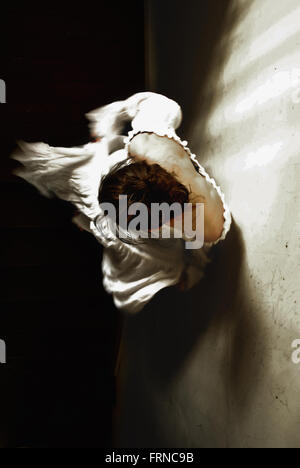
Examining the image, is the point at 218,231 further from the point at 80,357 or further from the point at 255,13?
the point at 80,357

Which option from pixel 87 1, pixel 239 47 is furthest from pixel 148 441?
pixel 87 1

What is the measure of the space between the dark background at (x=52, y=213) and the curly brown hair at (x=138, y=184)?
Result: 120 cm

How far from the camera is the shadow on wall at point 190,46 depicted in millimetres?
1450

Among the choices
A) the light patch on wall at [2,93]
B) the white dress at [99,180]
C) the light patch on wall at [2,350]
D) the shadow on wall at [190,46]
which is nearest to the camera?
the white dress at [99,180]

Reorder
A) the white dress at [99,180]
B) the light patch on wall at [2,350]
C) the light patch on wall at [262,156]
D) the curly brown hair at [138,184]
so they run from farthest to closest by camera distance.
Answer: the light patch on wall at [2,350] → the white dress at [99,180] → the light patch on wall at [262,156] → the curly brown hair at [138,184]

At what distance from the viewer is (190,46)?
70.4 inches

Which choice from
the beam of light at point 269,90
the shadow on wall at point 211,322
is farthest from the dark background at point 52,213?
the beam of light at point 269,90

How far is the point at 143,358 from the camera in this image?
2.12 meters

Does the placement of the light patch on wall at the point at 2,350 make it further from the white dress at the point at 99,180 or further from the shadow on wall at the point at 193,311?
the white dress at the point at 99,180

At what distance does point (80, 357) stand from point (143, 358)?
0.45 metres

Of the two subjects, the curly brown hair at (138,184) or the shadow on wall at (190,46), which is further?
the shadow on wall at (190,46)

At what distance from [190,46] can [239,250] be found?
1.13 meters

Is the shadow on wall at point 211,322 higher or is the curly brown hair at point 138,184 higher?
the curly brown hair at point 138,184

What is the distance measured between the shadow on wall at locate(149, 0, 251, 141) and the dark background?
0.54ft
